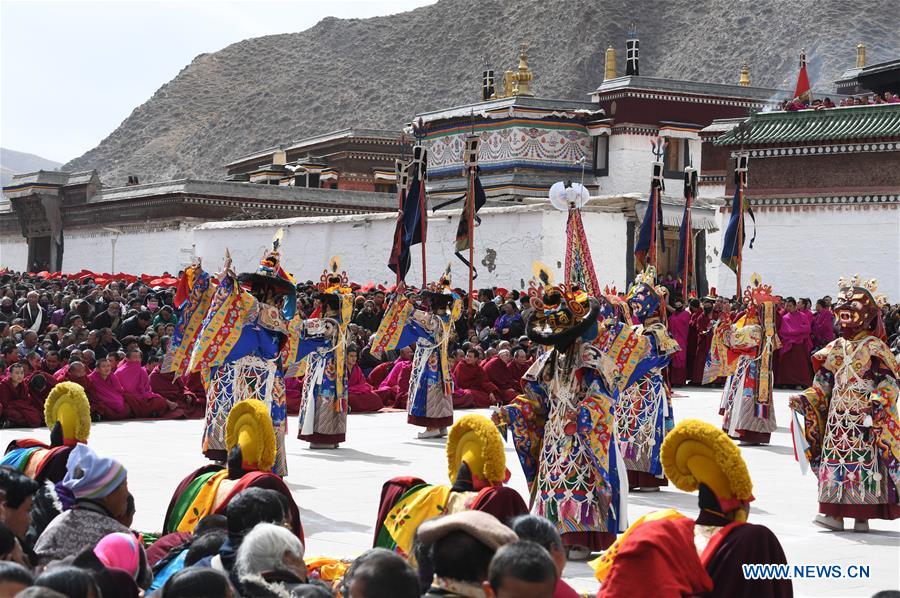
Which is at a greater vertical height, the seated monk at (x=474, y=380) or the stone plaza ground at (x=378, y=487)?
the seated monk at (x=474, y=380)

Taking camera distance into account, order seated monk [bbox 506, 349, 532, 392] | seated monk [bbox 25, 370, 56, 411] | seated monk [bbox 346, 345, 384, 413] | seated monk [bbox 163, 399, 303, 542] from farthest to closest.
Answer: seated monk [bbox 506, 349, 532, 392], seated monk [bbox 346, 345, 384, 413], seated monk [bbox 25, 370, 56, 411], seated monk [bbox 163, 399, 303, 542]

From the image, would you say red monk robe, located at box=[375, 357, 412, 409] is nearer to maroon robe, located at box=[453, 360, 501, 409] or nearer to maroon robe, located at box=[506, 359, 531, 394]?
maroon robe, located at box=[453, 360, 501, 409]

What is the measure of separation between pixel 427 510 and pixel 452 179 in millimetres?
28061

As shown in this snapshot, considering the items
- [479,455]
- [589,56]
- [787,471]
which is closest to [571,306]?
[479,455]

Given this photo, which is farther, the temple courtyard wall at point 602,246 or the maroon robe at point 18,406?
the temple courtyard wall at point 602,246

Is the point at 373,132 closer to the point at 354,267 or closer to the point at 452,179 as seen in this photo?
the point at 452,179

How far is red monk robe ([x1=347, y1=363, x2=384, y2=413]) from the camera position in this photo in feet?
56.3

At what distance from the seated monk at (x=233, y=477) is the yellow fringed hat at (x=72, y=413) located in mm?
902

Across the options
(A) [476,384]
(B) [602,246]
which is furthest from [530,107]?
(A) [476,384]

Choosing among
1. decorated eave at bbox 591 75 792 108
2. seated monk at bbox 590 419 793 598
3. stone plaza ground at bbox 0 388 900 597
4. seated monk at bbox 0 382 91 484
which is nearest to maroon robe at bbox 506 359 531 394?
stone plaza ground at bbox 0 388 900 597

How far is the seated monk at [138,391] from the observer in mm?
15562

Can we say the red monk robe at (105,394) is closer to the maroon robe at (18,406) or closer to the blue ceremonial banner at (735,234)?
the maroon robe at (18,406)

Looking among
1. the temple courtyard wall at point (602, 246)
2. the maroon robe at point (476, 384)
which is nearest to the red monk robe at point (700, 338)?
the temple courtyard wall at point (602, 246)

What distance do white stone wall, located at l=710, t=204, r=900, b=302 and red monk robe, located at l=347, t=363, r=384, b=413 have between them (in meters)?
10.6
